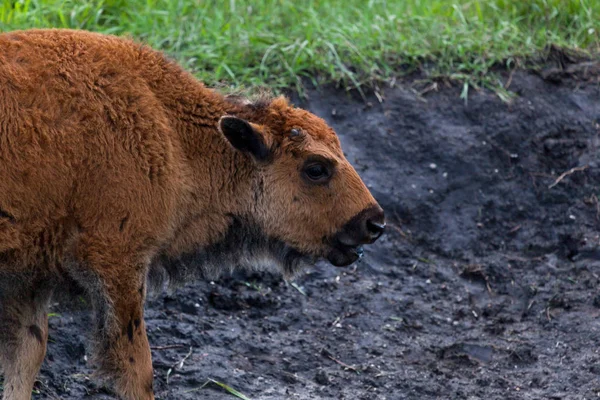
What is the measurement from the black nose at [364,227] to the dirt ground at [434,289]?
4.01 ft

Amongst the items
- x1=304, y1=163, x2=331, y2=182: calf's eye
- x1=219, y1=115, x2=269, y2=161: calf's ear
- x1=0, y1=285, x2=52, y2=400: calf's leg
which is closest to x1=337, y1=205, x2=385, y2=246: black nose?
x1=304, y1=163, x2=331, y2=182: calf's eye

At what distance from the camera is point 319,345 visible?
6980 millimetres

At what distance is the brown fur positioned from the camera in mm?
5137

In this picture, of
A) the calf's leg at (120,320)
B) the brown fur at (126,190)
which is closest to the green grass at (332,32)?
the brown fur at (126,190)

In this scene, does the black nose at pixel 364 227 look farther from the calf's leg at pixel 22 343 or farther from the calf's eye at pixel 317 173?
the calf's leg at pixel 22 343

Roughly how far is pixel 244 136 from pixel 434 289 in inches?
112

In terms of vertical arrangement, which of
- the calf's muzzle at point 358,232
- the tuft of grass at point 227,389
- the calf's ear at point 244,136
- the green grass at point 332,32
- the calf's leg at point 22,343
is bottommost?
the tuft of grass at point 227,389

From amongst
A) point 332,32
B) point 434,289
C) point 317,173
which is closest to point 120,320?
point 317,173

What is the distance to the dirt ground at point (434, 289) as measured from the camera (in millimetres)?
6531

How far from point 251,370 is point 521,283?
99.6 inches

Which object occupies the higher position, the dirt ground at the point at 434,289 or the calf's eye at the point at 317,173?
the calf's eye at the point at 317,173

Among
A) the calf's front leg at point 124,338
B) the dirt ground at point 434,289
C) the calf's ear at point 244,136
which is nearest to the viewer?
the calf's front leg at point 124,338

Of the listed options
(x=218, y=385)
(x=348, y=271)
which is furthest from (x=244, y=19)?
(x=218, y=385)

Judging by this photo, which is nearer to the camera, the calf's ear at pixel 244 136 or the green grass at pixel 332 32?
the calf's ear at pixel 244 136
